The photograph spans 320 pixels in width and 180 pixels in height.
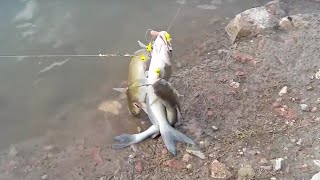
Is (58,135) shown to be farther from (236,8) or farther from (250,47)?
(236,8)

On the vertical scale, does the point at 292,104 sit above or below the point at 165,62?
below

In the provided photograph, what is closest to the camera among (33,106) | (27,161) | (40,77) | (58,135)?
(27,161)

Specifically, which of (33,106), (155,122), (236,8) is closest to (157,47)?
(155,122)

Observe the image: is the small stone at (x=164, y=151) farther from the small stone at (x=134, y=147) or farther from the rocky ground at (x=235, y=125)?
the small stone at (x=134, y=147)

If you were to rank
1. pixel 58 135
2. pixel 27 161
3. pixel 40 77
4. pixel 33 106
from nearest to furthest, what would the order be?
pixel 27 161 < pixel 58 135 < pixel 33 106 < pixel 40 77

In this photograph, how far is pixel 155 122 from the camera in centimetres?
483

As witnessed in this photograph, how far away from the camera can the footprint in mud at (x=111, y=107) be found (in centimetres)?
541

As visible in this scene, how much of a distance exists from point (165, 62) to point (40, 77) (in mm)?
1850

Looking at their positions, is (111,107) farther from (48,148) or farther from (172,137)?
(172,137)

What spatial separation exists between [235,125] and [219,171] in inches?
27.4

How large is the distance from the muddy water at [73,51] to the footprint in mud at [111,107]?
4 centimetres

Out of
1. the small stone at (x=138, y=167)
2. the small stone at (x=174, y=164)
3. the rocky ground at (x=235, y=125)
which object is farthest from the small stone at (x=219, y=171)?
the small stone at (x=138, y=167)

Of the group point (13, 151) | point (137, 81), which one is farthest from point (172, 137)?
point (13, 151)

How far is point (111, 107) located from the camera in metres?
5.45
